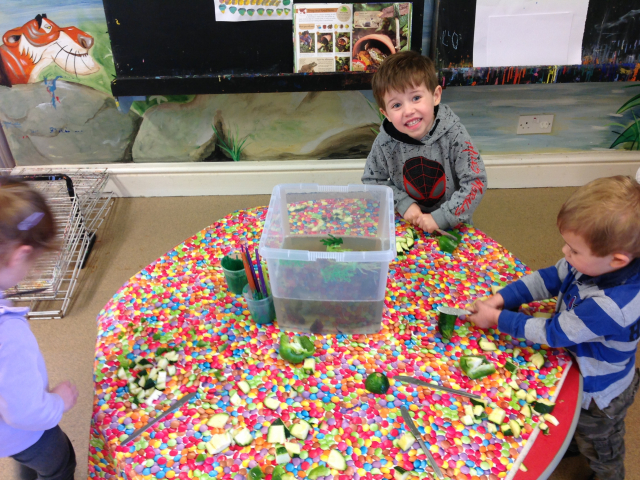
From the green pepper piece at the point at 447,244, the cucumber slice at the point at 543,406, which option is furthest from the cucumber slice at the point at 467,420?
the green pepper piece at the point at 447,244

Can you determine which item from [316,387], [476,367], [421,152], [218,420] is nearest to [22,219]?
[218,420]

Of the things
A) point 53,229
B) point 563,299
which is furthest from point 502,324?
point 53,229

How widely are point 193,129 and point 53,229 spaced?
1.92 m

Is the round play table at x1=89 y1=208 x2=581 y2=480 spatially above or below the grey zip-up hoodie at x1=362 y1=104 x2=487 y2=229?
below

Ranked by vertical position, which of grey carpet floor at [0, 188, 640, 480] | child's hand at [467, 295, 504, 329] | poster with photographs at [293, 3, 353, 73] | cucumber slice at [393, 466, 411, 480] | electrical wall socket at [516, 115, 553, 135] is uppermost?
poster with photographs at [293, 3, 353, 73]

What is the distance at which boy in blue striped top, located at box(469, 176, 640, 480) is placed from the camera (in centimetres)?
80

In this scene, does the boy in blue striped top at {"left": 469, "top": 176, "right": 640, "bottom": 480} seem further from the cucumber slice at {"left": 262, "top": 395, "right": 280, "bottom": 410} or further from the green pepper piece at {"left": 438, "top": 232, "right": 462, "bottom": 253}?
the cucumber slice at {"left": 262, "top": 395, "right": 280, "bottom": 410}

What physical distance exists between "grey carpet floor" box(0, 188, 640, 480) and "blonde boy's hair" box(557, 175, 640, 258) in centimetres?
83

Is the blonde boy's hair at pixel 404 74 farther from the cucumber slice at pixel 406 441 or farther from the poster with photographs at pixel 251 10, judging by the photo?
the poster with photographs at pixel 251 10

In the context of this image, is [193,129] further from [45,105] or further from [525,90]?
[525,90]

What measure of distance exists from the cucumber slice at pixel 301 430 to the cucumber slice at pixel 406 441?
14cm

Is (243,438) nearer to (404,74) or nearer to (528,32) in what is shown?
(404,74)

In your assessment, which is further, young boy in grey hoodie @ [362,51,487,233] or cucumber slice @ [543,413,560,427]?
young boy in grey hoodie @ [362,51,487,233]

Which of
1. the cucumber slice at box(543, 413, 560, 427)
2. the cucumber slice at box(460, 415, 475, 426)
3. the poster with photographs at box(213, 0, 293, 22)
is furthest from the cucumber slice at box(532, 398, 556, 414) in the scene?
the poster with photographs at box(213, 0, 293, 22)
